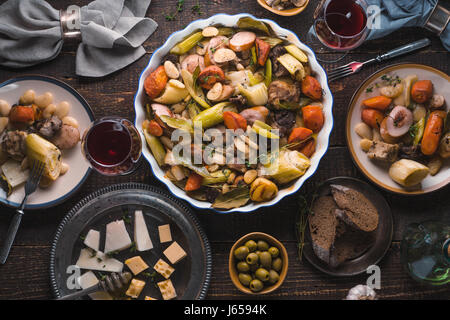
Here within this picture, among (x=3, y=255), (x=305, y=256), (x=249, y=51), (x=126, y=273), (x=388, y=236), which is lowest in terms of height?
(x=3, y=255)

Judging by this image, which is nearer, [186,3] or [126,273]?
Answer: [126,273]

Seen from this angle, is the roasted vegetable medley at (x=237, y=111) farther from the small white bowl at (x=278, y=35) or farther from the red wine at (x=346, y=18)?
the red wine at (x=346, y=18)

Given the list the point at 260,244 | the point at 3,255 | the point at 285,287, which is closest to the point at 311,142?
the point at 260,244

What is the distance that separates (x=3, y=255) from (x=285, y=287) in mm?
1557

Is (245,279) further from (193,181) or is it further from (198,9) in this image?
(198,9)

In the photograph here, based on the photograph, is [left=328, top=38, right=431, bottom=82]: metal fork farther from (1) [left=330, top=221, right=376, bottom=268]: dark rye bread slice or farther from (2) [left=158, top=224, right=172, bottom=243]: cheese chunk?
(2) [left=158, top=224, right=172, bottom=243]: cheese chunk

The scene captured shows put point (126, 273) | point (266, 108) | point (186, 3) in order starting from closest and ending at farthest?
point (266, 108) < point (126, 273) < point (186, 3)

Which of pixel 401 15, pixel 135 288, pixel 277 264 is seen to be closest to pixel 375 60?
pixel 401 15

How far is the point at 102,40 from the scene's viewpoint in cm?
219

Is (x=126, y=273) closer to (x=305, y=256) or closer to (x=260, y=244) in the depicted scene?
(x=260, y=244)

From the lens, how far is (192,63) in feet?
6.64

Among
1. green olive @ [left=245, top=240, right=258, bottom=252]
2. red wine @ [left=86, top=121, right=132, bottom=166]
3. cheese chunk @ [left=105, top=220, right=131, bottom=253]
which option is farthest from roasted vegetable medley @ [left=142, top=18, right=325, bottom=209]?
cheese chunk @ [left=105, top=220, right=131, bottom=253]

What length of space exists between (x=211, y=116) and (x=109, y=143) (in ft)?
1.74

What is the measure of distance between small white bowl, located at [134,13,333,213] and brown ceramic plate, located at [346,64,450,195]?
24 centimetres
